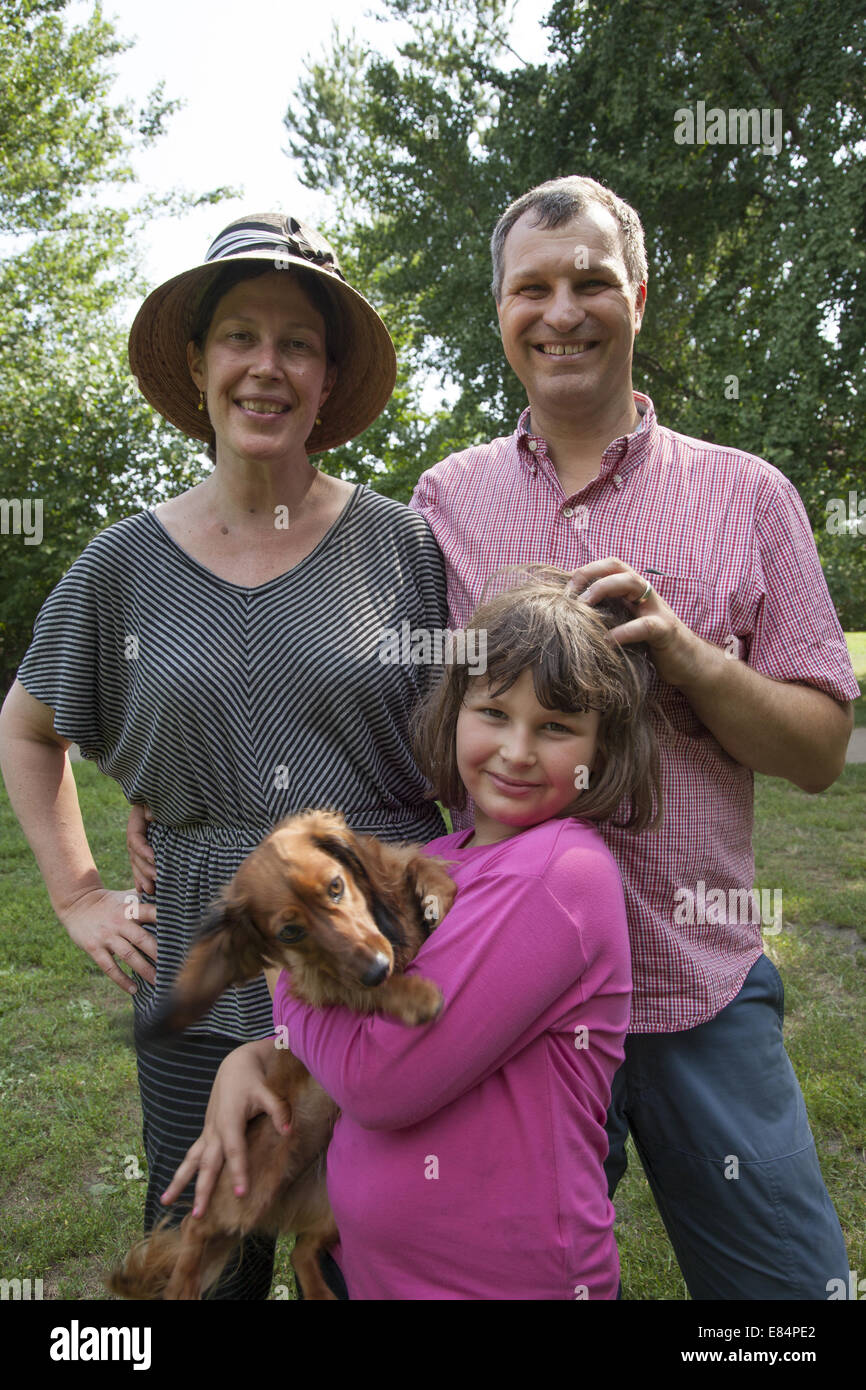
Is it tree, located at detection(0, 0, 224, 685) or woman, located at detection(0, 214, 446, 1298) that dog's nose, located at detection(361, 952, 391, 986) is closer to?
woman, located at detection(0, 214, 446, 1298)

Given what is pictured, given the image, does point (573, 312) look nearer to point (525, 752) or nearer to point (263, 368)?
point (263, 368)

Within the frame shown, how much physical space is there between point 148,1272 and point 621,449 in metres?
2.43

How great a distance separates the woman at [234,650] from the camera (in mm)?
2656

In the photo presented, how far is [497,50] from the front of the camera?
20750 mm

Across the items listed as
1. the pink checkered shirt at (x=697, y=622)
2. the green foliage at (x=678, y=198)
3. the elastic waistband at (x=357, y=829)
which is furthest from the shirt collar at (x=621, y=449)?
the green foliage at (x=678, y=198)

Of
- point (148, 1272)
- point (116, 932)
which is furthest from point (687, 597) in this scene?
point (148, 1272)

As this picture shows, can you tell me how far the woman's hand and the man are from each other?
93cm

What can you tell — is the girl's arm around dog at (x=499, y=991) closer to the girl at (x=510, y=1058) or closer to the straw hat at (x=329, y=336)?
the girl at (x=510, y=1058)

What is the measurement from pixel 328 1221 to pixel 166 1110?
2.09ft

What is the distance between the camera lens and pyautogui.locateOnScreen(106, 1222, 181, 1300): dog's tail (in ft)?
8.01

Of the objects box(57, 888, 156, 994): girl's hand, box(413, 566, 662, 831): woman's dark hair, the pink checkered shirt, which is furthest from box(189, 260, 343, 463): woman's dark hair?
box(57, 888, 156, 994): girl's hand

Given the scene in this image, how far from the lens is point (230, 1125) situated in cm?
240
